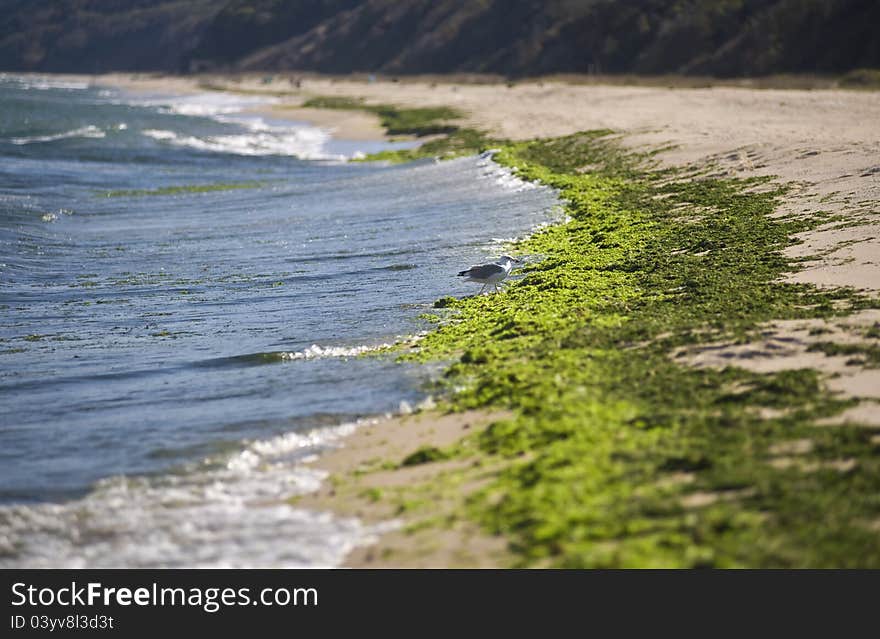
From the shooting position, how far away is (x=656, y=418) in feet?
27.4

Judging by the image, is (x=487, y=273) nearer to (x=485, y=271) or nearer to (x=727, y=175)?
(x=485, y=271)

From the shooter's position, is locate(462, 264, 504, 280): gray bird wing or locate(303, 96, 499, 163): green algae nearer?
locate(462, 264, 504, 280): gray bird wing

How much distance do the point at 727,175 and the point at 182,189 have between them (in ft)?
56.9

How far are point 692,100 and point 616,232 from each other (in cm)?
2752

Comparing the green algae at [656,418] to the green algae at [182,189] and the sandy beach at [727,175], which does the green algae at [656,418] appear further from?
the green algae at [182,189]

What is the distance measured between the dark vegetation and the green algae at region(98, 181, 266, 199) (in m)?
31.0

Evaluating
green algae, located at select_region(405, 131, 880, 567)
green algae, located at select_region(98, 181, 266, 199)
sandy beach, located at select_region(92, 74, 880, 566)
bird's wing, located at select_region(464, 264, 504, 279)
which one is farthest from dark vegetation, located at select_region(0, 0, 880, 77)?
bird's wing, located at select_region(464, 264, 504, 279)

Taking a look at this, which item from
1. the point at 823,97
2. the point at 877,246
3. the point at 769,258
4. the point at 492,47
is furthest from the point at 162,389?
the point at 492,47

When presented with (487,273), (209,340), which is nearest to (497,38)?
(487,273)

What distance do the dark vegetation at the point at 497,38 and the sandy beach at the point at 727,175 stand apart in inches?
598

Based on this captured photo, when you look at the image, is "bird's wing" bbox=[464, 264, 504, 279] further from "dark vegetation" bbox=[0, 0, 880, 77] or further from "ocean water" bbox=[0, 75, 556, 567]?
"dark vegetation" bbox=[0, 0, 880, 77]

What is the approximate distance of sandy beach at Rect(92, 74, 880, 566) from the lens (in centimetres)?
779

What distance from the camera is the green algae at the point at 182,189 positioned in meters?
31.4
